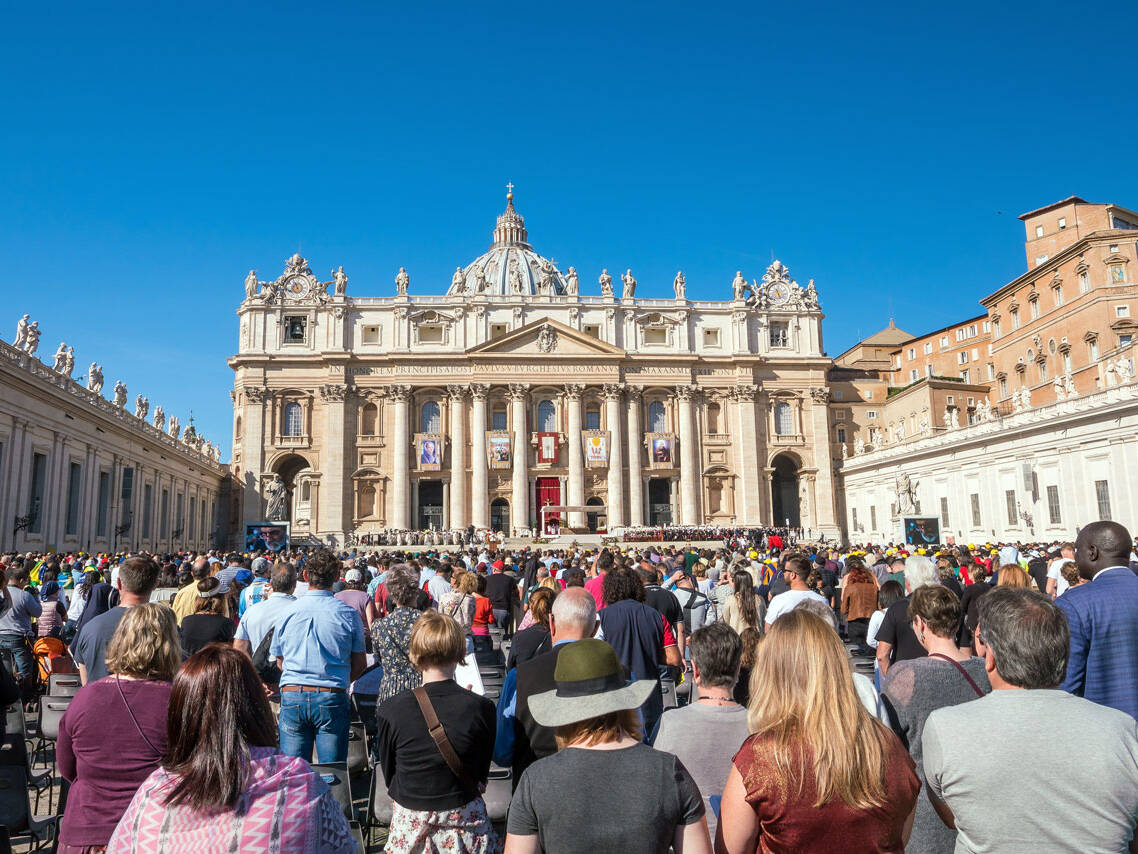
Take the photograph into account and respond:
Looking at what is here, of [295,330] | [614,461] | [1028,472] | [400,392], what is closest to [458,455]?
[400,392]

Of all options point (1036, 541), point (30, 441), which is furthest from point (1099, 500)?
point (30, 441)

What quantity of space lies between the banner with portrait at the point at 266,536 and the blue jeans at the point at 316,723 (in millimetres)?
33266

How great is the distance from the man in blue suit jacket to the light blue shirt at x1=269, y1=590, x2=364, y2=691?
4.99 meters

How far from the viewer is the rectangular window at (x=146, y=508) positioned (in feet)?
141

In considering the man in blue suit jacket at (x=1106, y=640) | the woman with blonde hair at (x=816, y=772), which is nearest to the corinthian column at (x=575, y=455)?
the man in blue suit jacket at (x=1106, y=640)

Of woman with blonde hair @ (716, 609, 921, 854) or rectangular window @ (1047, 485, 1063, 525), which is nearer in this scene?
woman with blonde hair @ (716, 609, 921, 854)

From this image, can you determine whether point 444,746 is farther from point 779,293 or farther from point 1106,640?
point 779,293

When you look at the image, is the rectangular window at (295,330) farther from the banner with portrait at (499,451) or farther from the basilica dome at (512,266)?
the basilica dome at (512,266)

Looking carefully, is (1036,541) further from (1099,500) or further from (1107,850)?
(1107,850)

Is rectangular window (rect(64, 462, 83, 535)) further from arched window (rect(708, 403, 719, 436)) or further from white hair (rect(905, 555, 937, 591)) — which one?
arched window (rect(708, 403, 719, 436))

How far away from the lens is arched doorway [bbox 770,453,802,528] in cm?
6612

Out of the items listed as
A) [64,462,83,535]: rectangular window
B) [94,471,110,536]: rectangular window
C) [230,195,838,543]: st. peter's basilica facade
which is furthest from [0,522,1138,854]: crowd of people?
[230,195,838,543]: st. peter's basilica facade

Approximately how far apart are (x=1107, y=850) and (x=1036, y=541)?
38511 millimetres

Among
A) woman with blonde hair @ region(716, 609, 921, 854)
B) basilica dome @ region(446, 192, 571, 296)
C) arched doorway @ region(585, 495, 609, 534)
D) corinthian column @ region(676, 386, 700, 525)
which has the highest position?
basilica dome @ region(446, 192, 571, 296)
